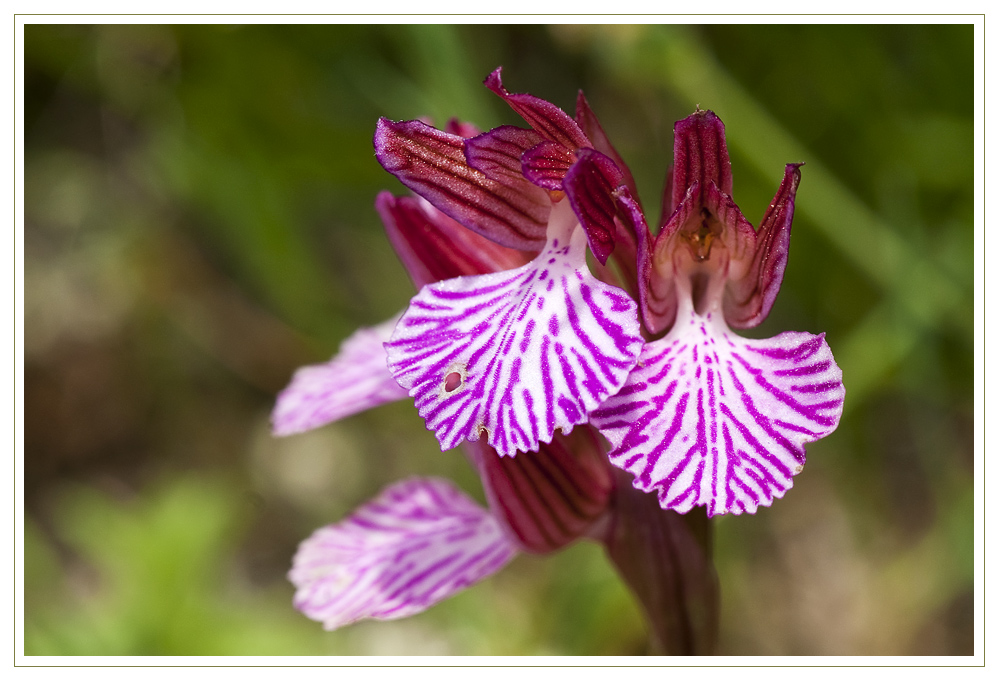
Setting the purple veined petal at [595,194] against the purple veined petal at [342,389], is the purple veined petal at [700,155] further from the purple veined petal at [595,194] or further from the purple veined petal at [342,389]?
the purple veined petal at [342,389]

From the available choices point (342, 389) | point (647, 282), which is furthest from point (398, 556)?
point (647, 282)

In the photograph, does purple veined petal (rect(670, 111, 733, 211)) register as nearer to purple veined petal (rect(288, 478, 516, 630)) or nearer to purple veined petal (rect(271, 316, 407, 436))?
purple veined petal (rect(271, 316, 407, 436))

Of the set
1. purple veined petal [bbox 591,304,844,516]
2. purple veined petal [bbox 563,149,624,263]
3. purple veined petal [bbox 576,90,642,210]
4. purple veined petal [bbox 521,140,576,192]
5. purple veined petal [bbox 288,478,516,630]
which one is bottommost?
purple veined petal [bbox 288,478,516,630]

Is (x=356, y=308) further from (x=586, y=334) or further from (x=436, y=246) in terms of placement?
(x=586, y=334)

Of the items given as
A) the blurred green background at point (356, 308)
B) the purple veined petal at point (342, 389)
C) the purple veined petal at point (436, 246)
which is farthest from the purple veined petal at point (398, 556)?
the blurred green background at point (356, 308)

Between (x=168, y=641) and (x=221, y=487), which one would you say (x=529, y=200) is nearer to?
(x=168, y=641)

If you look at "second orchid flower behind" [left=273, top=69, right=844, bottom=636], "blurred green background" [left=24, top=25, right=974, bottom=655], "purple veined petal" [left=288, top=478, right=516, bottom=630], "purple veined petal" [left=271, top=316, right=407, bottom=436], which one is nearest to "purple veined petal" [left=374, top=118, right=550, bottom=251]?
"second orchid flower behind" [left=273, top=69, right=844, bottom=636]
